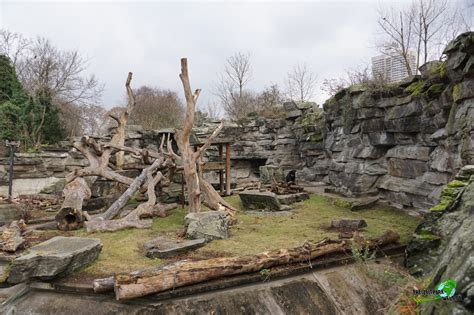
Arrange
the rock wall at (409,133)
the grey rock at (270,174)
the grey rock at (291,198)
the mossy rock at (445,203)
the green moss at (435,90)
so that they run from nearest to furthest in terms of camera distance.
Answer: the mossy rock at (445,203) < the rock wall at (409,133) < the green moss at (435,90) < the grey rock at (291,198) < the grey rock at (270,174)

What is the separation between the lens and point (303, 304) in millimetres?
3625

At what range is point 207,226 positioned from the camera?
5223 mm

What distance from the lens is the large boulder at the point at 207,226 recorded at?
5.03 metres

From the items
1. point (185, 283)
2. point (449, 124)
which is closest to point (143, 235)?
point (185, 283)

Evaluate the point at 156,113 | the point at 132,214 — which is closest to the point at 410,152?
the point at 132,214

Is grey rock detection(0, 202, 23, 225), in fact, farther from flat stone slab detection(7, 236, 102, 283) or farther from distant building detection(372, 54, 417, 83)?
distant building detection(372, 54, 417, 83)

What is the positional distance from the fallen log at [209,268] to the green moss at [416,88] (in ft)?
10.7

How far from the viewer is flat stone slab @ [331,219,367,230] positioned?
18.3 feet

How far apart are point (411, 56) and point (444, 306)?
1027 centimetres

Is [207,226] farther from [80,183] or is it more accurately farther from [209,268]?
[80,183]

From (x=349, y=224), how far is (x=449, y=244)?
277cm

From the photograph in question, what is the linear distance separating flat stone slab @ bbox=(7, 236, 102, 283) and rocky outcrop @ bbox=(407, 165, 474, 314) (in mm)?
3388

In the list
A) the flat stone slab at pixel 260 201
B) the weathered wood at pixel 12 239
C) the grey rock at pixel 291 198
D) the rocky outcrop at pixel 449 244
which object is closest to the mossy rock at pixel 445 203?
the rocky outcrop at pixel 449 244

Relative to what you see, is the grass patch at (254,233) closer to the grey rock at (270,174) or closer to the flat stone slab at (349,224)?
the flat stone slab at (349,224)
